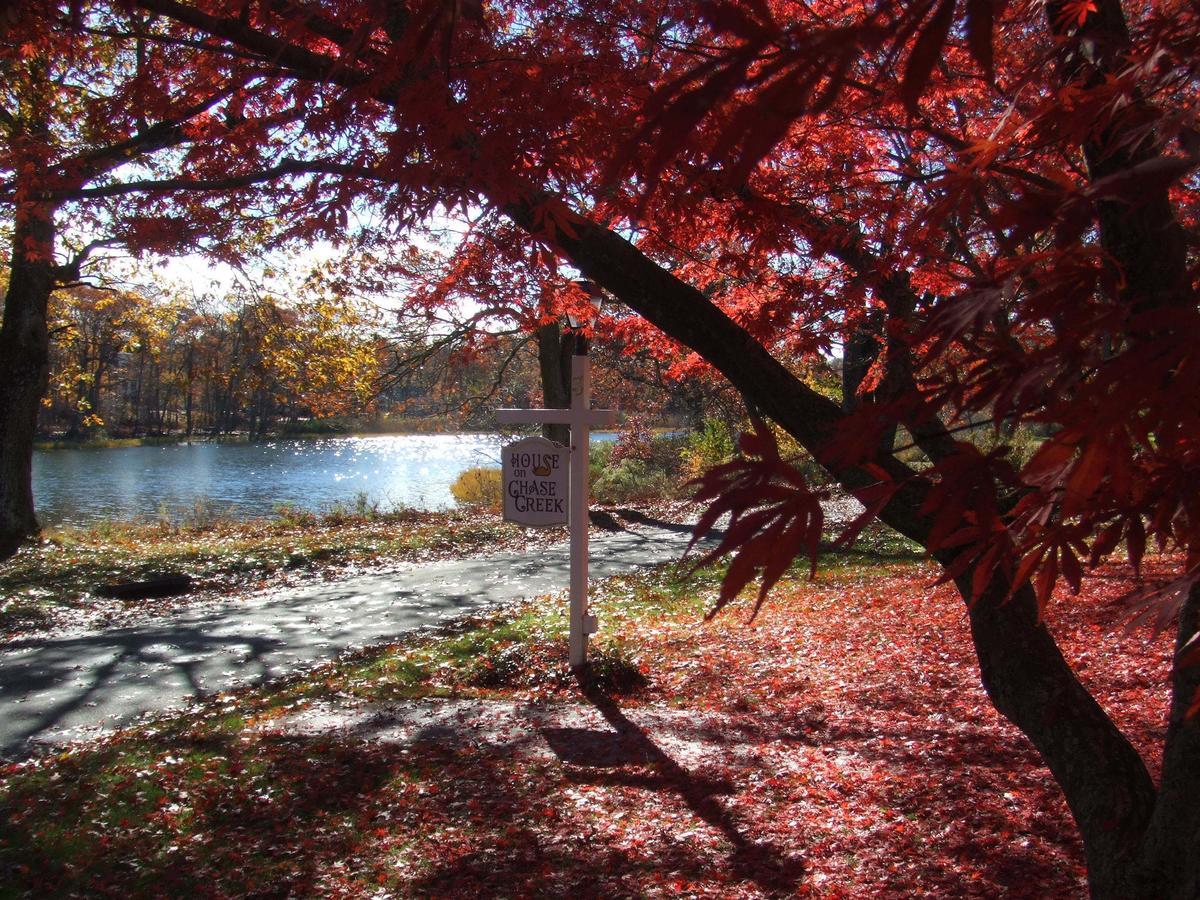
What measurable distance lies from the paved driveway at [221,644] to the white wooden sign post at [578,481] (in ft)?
8.18

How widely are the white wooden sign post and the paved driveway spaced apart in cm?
249

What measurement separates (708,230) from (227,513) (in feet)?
61.5

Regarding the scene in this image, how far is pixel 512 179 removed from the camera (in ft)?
11.7

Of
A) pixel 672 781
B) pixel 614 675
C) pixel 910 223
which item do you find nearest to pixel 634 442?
pixel 614 675

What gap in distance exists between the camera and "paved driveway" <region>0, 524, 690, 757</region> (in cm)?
664

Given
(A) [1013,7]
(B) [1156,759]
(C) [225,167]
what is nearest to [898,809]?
(B) [1156,759]

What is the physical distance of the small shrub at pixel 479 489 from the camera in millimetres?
23078

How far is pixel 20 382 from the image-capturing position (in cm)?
1416

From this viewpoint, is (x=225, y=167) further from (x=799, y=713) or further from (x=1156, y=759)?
(x=1156, y=759)

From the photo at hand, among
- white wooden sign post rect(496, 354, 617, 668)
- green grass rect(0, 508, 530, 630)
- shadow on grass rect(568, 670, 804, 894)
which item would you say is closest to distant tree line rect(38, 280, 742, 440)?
white wooden sign post rect(496, 354, 617, 668)

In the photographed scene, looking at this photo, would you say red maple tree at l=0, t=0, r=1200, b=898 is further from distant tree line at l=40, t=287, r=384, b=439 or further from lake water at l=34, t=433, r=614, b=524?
lake water at l=34, t=433, r=614, b=524

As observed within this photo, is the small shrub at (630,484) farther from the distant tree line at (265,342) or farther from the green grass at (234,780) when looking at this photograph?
the green grass at (234,780)

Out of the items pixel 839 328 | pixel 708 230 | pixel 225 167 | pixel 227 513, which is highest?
pixel 225 167

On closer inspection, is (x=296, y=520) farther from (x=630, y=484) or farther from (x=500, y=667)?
(x=500, y=667)
